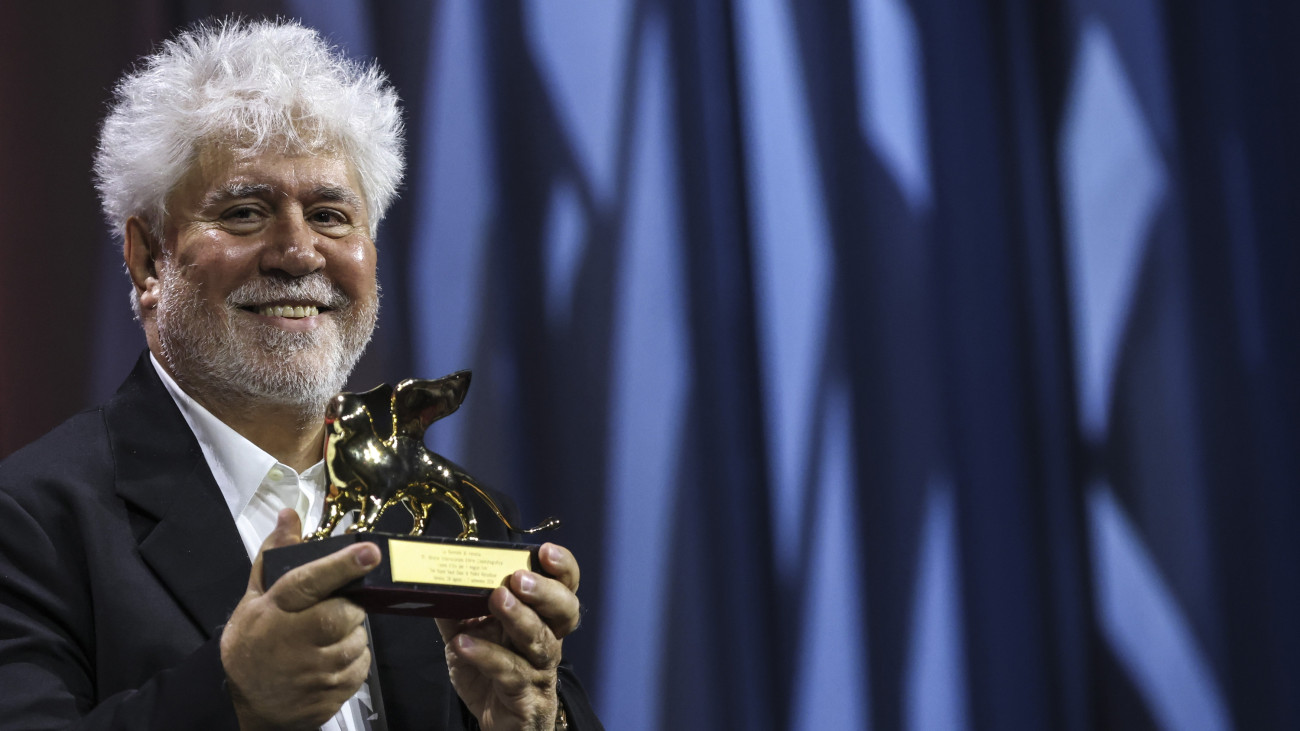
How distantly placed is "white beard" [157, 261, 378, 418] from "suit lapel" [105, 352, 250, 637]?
0.06 meters

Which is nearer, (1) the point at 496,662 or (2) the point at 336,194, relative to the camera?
(1) the point at 496,662

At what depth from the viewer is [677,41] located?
1997 mm

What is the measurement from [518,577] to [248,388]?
0.45 m

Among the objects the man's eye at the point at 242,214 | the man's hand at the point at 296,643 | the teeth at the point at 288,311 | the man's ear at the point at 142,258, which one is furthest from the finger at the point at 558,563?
the man's ear at the point at 142,258

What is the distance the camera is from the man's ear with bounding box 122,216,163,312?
4.75 ft

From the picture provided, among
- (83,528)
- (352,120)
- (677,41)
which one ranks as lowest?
(83,528)

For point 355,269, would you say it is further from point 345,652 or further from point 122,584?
point 345,652

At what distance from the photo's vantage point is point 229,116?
1380 mm

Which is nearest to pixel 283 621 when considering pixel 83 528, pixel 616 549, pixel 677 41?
pixel 83 528

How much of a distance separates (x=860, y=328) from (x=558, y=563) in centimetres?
103

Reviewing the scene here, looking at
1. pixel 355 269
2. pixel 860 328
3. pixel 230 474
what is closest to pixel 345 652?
pixel 230 474

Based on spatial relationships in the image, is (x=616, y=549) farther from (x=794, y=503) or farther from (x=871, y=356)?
(x=871, y=356)

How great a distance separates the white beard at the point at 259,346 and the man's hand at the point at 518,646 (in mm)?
329

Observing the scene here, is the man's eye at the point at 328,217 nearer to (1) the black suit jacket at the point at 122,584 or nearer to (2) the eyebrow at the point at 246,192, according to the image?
(2) the eyebrow at the point at 246,192
